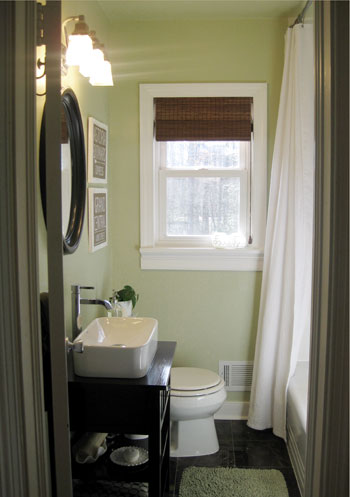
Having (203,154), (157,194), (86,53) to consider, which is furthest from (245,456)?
(86,53)

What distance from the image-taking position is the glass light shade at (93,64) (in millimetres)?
2279

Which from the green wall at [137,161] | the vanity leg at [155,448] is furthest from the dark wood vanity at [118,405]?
the green wall at [137,161]

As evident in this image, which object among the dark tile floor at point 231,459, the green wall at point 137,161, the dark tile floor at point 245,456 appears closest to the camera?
the dark tile floor at point 231,459

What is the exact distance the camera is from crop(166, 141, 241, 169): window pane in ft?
11.0

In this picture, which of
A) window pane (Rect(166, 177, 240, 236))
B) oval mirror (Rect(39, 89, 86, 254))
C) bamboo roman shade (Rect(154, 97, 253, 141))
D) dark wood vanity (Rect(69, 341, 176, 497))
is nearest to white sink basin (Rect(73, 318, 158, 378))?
dark wood vanity (Rect(69, 341, 176, 497))

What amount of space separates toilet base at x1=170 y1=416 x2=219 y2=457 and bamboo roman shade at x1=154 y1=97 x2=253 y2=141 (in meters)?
1.63

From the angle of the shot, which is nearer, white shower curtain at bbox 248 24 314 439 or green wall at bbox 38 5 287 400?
white shower curtain at bbox 248 24 314 439

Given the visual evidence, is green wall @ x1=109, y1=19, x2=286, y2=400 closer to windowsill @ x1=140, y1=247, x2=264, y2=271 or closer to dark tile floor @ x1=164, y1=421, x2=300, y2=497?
windowsill @ x1=140, y1=247, x2=264, y2=271

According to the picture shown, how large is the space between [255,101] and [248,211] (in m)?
0.65

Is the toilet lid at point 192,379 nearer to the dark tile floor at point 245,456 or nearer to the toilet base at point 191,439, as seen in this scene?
the toilet base at point 191,439


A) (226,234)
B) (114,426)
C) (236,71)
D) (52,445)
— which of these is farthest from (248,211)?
(52,445)

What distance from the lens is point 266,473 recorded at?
110 inches

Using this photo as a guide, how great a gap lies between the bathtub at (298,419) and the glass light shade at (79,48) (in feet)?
6.24

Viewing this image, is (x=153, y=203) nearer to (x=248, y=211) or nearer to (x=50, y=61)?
(x=248, y=211)
